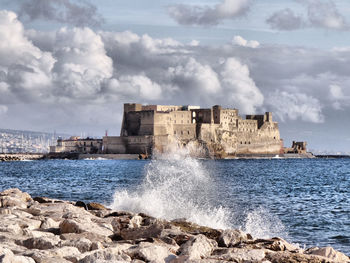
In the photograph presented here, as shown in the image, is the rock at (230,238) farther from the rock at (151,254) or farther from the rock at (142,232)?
the rock at (151,254)

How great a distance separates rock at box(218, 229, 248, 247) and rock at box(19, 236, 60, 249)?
2137 mm

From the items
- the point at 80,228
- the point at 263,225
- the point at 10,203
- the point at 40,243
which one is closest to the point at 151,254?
the point at 40,243

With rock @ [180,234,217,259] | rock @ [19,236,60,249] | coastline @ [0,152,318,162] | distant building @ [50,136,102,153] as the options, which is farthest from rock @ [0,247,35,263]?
distant building @ [50,136,102,153]

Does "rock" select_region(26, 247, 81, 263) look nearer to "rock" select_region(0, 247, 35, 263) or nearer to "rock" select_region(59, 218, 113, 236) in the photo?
"rock" select_region(0, 247, 35, 263)

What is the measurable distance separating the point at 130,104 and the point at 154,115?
8.18 metres

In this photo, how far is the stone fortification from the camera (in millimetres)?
73269

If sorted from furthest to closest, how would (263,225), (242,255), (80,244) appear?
1. (263,225)
2. (80,244)
3. (242,255)

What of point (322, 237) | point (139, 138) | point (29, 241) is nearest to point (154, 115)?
point (139, 138)

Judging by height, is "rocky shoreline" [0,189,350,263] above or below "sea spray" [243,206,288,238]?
above

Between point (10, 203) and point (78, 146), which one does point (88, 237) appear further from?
point (78, 146)

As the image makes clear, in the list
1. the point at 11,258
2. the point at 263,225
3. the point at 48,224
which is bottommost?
the point at 263,225

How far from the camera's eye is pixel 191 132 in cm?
7450

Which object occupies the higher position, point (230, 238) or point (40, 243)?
point (40, 243)

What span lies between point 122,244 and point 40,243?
2.96ft
